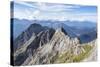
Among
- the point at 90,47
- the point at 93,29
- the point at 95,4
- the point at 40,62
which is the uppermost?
the point at 95,4

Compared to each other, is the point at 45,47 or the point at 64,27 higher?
the point at 64,27

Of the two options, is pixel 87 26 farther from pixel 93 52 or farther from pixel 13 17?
pixel 13 17

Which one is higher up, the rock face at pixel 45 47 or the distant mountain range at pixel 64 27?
the distant mountain range at pixel 64 27

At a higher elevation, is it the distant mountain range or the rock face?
the distant mountain range

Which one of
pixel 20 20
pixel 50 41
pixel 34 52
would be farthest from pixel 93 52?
pixel 20 20
